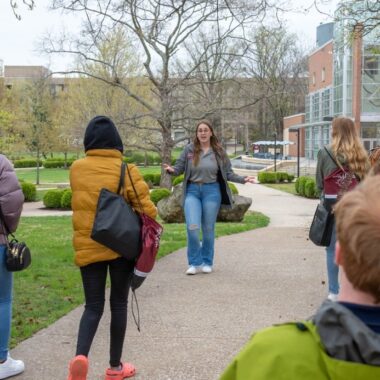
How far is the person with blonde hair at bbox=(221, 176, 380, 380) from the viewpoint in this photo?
130 centimetres

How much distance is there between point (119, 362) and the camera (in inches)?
149

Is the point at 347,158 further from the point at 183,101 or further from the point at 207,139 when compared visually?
the point at 183,101

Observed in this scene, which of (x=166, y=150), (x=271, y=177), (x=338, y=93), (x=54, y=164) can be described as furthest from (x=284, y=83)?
(x=166, y=150)

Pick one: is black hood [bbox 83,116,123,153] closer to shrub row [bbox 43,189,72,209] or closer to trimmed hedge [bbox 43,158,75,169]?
shrub row [bbox 43,189,72,209]

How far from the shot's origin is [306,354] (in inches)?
52.4

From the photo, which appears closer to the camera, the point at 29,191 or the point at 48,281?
the point at 48,281

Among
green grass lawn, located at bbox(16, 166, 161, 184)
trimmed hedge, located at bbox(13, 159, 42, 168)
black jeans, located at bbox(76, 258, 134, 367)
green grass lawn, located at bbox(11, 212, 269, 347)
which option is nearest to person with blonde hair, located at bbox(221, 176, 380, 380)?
black jeans, located at bbox(76, 258, 134, 367)

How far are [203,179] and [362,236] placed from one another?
542 cm

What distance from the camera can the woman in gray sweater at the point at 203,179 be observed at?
22.0 ft

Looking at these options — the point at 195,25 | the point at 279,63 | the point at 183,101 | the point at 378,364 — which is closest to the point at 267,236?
the point at 378,364

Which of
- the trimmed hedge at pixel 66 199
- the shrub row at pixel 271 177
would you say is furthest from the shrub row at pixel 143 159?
the trimmed hedge at pixel 66 199

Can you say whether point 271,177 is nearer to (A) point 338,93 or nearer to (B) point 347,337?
(A) point 338,93

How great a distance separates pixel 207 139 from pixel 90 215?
3219 millimetres

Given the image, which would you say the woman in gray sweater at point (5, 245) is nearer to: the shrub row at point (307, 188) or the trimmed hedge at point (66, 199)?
the trimmed hedge at point (66, 199)
